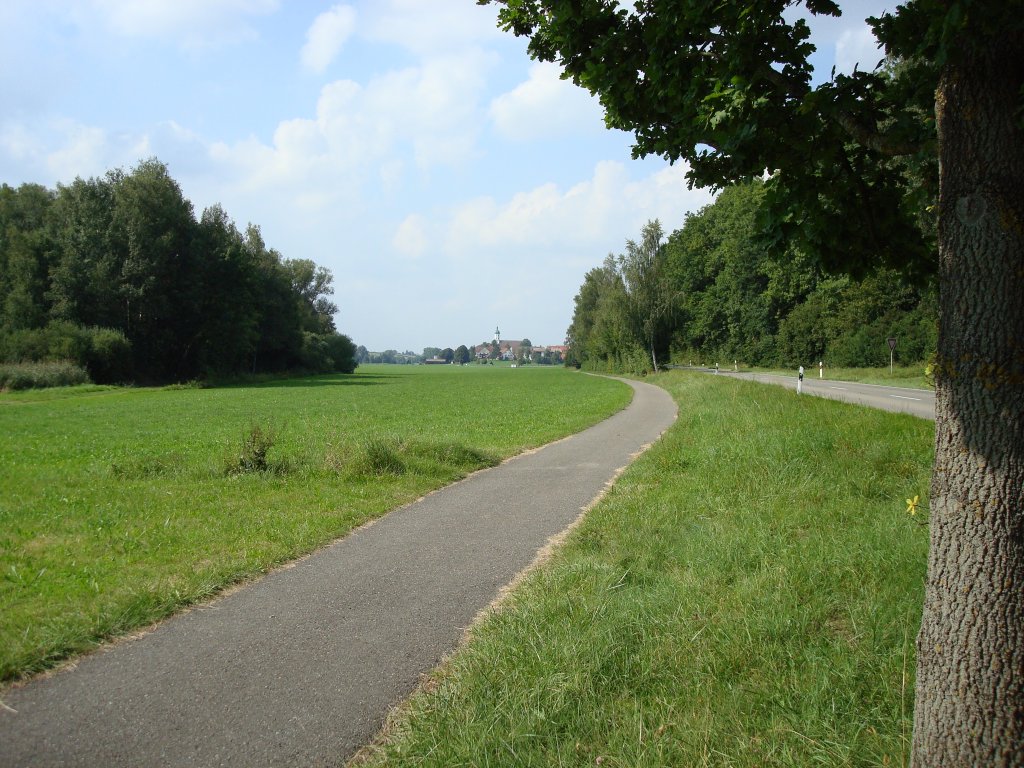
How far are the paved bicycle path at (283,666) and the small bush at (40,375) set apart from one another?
141 ft

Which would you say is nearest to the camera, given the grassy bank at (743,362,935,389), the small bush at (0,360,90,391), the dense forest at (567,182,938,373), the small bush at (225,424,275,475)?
the small bush at (225,424,275,475)

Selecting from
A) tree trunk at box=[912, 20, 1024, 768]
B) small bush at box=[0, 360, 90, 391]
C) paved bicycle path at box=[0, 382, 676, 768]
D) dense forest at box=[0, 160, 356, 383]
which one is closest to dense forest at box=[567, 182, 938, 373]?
dense forest at box=[0, 160, 356, 383]

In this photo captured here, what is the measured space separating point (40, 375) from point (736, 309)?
5648cm

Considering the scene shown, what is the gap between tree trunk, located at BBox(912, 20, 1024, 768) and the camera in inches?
94.3

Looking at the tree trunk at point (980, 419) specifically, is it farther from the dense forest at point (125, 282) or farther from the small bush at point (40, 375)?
the dense forest at point (125, 282)

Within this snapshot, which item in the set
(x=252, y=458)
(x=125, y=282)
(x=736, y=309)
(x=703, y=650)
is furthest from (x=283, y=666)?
(x=736, y=309)

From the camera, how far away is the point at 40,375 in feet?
136

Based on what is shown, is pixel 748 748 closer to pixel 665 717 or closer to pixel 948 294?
pixel 665 717

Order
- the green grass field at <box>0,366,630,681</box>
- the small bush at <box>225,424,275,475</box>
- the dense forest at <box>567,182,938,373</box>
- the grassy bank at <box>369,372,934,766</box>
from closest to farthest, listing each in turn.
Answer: the grassy bank at <box>369,372,934,766</box>, the green grass field at <box>0,366,630,681</box>, the small bush at <box>225,424,275,475</box>, the dense forest at <box>567,182,938,373</box>

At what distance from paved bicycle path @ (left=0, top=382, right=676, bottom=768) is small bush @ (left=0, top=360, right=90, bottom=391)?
42.9m

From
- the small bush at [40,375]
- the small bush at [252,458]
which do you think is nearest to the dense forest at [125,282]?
the small bush at [40,375]

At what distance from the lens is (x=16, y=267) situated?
48750mm

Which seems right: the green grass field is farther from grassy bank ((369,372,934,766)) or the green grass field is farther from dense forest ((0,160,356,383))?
dense forest ((0,160,356,383))

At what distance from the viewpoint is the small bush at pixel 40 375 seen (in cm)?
3994
